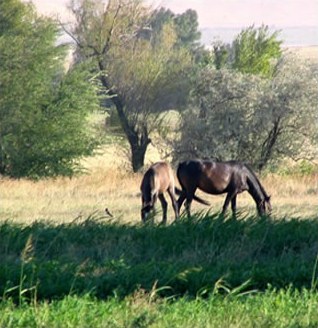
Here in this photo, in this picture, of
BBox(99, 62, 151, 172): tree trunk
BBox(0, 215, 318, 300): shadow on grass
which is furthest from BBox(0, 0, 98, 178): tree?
BBox(0, 215, 318, 300): shadow on grass

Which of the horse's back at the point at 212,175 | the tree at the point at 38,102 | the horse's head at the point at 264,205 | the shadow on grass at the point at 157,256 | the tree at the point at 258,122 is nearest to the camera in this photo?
the shadow on grass at the point at 157,256

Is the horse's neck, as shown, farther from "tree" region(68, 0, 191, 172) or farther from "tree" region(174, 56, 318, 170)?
"tree" region(68, 0, 191, 172)

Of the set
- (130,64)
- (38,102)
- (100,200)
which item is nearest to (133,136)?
(130,64)

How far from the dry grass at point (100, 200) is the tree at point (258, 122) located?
5.47m

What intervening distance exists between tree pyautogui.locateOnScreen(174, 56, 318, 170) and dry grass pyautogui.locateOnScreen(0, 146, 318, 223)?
547 cm

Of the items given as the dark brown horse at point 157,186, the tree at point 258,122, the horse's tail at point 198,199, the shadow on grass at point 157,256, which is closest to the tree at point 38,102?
the tree at point 258,122

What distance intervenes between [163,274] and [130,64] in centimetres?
3438

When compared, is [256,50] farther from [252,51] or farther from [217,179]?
[217,179]

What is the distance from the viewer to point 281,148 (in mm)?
36812

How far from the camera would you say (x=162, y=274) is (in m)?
8.76

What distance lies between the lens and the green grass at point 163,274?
24.4 feet

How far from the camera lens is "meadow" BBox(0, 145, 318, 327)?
7430mm

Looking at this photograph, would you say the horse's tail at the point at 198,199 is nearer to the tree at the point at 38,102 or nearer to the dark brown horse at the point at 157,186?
the dark brown horse at the point at 157,186

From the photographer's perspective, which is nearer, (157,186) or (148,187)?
(148,187)
